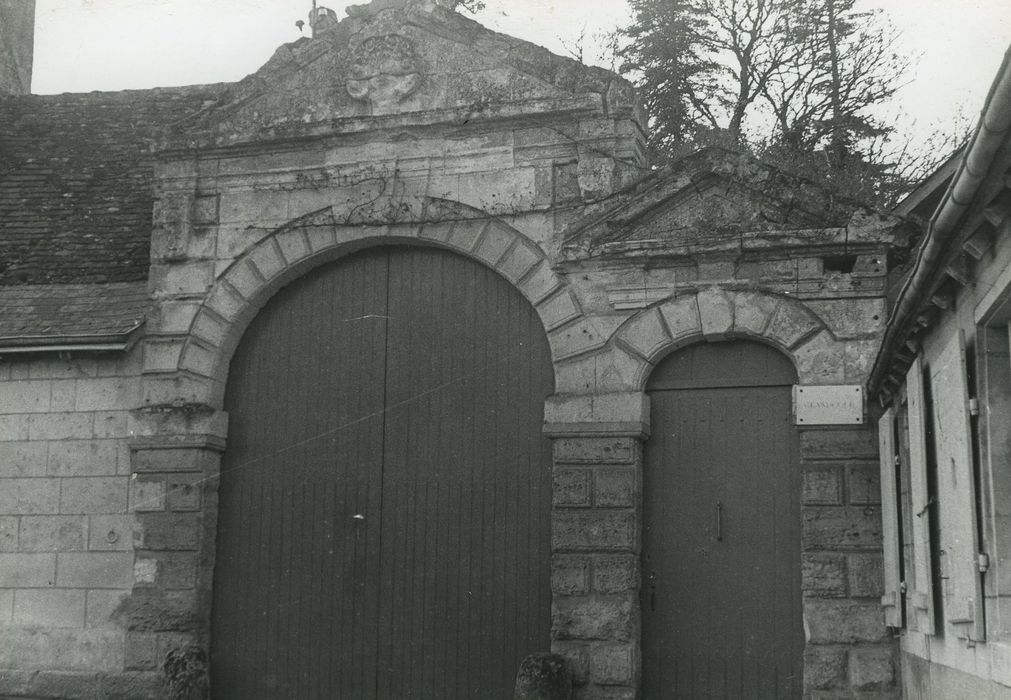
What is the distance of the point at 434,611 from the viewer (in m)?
9.71

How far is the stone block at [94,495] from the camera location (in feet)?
34.0

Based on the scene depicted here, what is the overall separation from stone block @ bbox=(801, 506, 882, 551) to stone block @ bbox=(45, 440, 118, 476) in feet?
18.3

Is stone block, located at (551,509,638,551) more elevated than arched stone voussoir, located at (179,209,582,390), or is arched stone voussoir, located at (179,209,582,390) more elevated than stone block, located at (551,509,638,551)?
arched stone voussoir, located at (179,209,582,390)

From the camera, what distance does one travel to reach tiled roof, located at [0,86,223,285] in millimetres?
11406

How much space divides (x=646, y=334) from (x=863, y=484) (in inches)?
73.8

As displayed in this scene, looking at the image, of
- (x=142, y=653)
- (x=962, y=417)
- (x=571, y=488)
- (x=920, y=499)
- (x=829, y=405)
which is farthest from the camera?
(x=142, y=653)

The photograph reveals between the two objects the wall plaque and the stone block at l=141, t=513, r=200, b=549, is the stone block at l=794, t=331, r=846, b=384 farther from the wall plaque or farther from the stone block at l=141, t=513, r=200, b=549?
the stone block at l=141, t=513, r=200, b=549

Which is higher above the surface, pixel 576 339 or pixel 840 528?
pixel 576 339

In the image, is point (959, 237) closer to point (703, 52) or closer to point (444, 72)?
point (444, 72)

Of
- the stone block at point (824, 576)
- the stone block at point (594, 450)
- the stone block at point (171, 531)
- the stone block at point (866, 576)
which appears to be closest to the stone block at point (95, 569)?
the stone block at point (171, 531)

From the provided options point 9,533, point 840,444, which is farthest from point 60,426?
point 840,444

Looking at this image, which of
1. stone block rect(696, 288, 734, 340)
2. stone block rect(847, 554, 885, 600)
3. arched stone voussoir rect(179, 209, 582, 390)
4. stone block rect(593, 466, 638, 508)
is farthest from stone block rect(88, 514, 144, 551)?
stone block rect(847, 554, 885, 600)

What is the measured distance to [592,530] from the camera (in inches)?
362

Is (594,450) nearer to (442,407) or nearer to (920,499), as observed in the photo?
(442,407)
